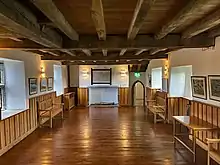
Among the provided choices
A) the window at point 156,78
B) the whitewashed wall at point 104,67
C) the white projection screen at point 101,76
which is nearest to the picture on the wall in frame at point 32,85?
the window at point 156,78

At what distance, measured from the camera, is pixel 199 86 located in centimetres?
597

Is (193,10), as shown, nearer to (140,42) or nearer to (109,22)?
(109,22)

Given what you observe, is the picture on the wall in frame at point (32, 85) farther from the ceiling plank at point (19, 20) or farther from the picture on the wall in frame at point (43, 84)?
the ceiling plank at point (19, 20)

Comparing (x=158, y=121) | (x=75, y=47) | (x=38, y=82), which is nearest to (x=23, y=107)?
(x=38, y=82)

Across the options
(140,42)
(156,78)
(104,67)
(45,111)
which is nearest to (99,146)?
(140,42)

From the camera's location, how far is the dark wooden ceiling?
2.53 m

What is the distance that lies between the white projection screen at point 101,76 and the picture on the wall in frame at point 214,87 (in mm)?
9251

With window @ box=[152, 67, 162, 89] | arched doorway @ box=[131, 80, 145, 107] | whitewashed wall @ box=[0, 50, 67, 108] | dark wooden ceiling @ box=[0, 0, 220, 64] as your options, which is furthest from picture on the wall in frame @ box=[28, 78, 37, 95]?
arched doorway @ box=[131, 80, 145, 107]

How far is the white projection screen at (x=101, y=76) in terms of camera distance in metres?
14.4

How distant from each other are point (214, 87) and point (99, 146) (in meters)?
2.82

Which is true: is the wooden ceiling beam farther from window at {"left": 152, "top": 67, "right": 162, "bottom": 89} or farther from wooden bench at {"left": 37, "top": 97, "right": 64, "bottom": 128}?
window at {"left": 152, "top": 67, "right": 162, "bottom": 89}

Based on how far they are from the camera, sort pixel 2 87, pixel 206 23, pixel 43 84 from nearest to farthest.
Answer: pixel 206 23
pixel 2 87
pixel 43 84

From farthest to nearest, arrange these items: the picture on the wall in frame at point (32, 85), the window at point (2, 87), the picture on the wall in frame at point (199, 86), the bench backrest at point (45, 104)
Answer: the bench backrest at point (45, 104)
the picture on the wall in frame at point (32, 85)
the window at point (2, 87)
the picture on the wall in frame at point (199, 86)

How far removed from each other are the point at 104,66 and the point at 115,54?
17.8ft
